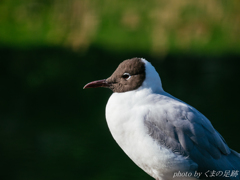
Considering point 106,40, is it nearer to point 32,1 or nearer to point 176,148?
point 32,1

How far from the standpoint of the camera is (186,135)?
248 cm

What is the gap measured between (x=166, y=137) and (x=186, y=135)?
0.11 meters

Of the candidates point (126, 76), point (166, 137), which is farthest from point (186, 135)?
point (126, 76)

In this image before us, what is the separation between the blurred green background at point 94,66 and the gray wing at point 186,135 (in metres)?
1.12

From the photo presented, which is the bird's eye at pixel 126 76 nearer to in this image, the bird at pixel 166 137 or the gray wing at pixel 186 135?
the bird at pixel 166 137

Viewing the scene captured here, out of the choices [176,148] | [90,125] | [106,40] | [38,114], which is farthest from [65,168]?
[106,40]

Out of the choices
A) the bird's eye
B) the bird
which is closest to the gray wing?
the bird

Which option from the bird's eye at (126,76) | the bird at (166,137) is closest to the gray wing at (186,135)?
the bird at (166,137)

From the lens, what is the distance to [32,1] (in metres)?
3.52

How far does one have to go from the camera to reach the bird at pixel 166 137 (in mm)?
2451

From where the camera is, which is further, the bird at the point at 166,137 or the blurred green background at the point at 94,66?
the blurred green background at the point at 94,66

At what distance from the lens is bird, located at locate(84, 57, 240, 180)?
2.45 meters

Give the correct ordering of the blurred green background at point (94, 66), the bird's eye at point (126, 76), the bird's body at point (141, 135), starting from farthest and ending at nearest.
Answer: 1. the blurred green background at point (94, 66)
2. the bird's eye at point (126, 76)
3. the bird's body at point (141, 135)

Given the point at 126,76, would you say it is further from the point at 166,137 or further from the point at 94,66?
the point at 94,66
